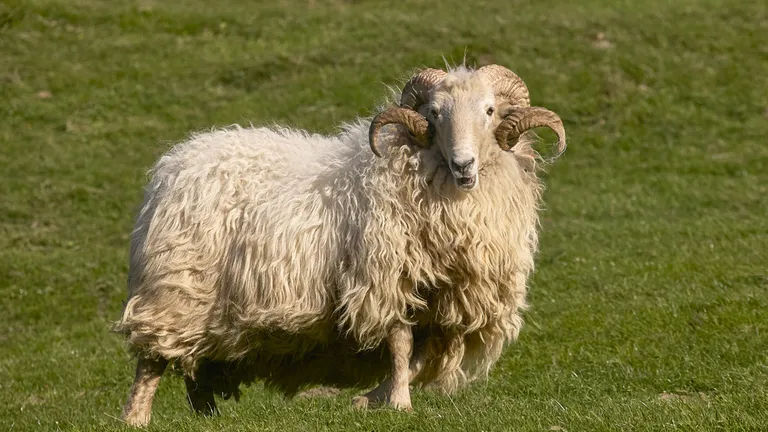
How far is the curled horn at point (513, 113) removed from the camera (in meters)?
7.76

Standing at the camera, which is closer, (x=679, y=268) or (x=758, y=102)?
(x=679, y=268)

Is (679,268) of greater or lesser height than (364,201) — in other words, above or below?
below

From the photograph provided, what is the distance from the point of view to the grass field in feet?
28.7

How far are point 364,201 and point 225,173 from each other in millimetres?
1327

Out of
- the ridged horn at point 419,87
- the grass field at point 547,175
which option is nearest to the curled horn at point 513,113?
the ridged horn at point 419,87

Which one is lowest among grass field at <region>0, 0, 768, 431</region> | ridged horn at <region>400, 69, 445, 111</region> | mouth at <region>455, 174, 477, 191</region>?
grass field at <region>0, 0, 768, 431</region>

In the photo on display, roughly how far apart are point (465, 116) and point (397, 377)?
1837 millimetres

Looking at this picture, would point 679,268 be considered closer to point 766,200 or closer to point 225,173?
point 766,200

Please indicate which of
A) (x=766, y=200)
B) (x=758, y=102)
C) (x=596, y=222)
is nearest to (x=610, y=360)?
(x=596, y=222)

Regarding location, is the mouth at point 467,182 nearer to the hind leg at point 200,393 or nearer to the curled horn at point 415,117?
the curled horn at point 415,117

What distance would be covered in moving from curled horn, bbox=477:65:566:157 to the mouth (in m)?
0.59

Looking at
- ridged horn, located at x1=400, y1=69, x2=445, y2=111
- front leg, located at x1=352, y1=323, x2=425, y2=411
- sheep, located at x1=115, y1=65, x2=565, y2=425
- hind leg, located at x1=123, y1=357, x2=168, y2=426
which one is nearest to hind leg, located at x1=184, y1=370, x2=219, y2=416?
sheep, located at x1=115, y1=65, x2=565, y2=425

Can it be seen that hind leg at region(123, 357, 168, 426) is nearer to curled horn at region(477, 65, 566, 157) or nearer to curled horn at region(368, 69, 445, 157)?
curled horn at region(368, 69, 445, 157)

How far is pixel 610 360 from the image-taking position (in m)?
9.66
